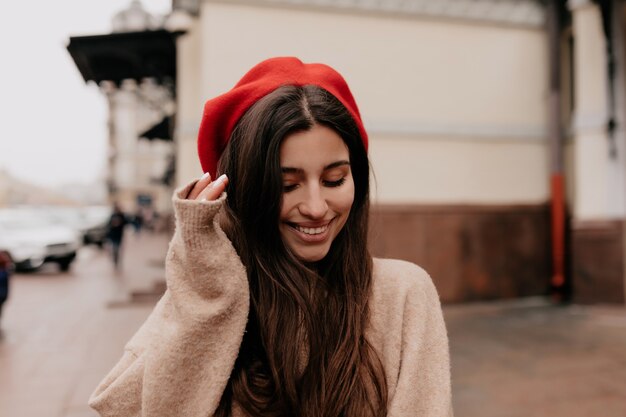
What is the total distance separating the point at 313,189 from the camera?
125 centimetres

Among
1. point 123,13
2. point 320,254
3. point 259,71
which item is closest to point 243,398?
point 320,254

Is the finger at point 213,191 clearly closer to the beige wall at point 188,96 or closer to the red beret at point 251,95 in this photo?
the red beret at point 251,95

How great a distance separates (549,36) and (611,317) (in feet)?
13.8

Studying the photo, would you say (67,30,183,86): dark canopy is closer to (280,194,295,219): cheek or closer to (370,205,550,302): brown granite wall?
(370,205,550,302): brown granite wall

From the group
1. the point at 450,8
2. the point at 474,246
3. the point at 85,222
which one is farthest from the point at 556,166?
the point at 85,222

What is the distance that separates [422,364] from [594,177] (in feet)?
22.7

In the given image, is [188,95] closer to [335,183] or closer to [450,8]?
[450,8]

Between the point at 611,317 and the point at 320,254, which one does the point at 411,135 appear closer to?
the point at 611,317

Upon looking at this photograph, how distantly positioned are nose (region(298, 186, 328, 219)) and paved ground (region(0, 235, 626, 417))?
324 centimetres

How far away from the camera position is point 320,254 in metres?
1.33

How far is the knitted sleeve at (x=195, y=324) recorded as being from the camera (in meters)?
1.14

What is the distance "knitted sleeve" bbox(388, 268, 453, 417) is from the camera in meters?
1.26

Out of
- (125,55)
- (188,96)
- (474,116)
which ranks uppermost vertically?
(125,55)

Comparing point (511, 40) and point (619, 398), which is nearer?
point (619, 398)
